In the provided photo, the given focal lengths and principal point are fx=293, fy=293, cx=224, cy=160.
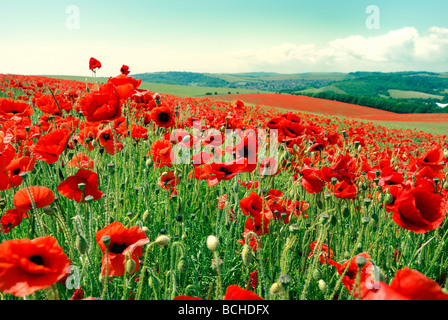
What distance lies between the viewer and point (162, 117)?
289cm

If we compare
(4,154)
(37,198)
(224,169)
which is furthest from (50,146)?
(224,169)

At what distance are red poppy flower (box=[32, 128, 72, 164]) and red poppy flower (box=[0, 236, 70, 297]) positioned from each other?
0.89 m

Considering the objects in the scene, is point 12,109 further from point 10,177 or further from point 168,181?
point 168,181

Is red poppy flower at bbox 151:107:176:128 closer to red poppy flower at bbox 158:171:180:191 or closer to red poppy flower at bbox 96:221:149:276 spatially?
red poppy flower at bbox 158:171:180:191

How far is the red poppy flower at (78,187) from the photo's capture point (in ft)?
4.67

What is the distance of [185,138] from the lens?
2.48 metres

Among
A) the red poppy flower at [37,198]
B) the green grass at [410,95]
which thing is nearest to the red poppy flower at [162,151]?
the red poppy flower at [37,198]

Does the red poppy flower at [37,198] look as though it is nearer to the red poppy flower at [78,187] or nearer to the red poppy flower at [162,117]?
the red poppy flower at [78,187]

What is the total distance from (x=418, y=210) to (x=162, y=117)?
2296 mm

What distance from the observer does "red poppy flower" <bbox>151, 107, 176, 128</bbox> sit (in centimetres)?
276
